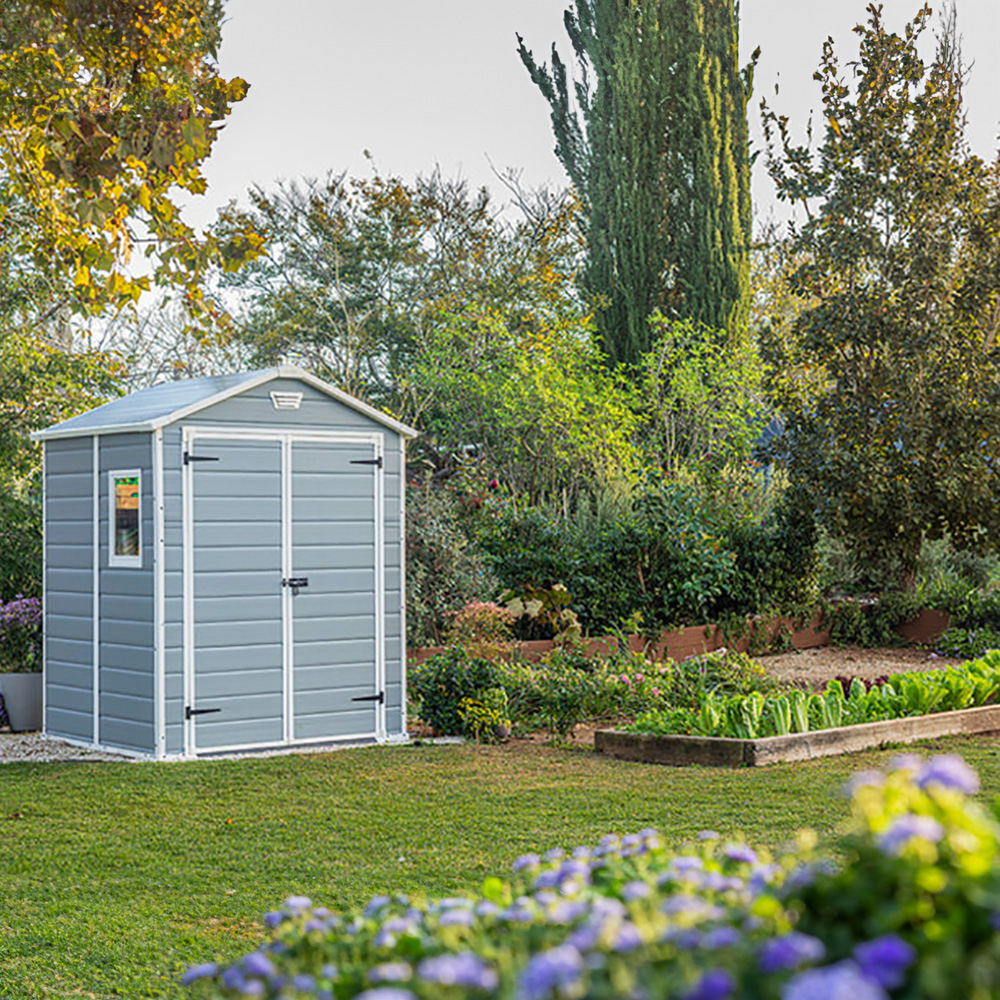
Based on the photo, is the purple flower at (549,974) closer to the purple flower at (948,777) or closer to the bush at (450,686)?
the purple flower at (948,777)

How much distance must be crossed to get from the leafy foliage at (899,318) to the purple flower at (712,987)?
1146 centimetres

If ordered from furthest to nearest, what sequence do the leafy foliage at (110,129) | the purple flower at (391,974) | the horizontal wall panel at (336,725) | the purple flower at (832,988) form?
the horizontal wall panel at (336,725)
the leafy foliage at (110,129)
the purple flower at (391,974)
the purple flower at (832,988)

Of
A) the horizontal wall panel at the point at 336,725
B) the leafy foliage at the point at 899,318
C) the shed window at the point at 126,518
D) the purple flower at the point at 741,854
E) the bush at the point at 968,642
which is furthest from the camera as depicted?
the leafy foliage at the point at 899,318

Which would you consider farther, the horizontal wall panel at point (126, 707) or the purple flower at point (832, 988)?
the horizontal wall panel at point (126, 707)

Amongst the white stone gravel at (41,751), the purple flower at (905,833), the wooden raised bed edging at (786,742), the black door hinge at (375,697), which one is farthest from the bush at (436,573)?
the purple flower at (905,833)

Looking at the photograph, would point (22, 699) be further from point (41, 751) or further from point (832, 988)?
point (832, 988)

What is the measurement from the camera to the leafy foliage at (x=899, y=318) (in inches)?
488

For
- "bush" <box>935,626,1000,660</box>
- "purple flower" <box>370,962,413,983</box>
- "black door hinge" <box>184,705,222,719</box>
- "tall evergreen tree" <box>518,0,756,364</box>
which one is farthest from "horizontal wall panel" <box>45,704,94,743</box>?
"tall evergreen tree" <box>518,0,756,364</box>

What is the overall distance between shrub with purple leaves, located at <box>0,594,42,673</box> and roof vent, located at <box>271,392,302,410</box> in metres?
3.13

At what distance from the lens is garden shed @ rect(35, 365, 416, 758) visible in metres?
8.10

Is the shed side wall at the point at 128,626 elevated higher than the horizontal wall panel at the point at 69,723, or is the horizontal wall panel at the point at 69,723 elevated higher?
Answer: the shed side wall at the point at 128,626

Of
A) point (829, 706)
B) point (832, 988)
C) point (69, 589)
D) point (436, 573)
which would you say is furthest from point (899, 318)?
point (832, 988)

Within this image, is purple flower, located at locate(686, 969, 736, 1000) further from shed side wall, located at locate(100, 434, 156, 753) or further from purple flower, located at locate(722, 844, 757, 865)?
shed side wall, located at locate(100, 434, 156, 753)

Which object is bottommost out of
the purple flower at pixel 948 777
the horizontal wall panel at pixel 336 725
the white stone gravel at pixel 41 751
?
the white stone gravel at pixel 41 751
